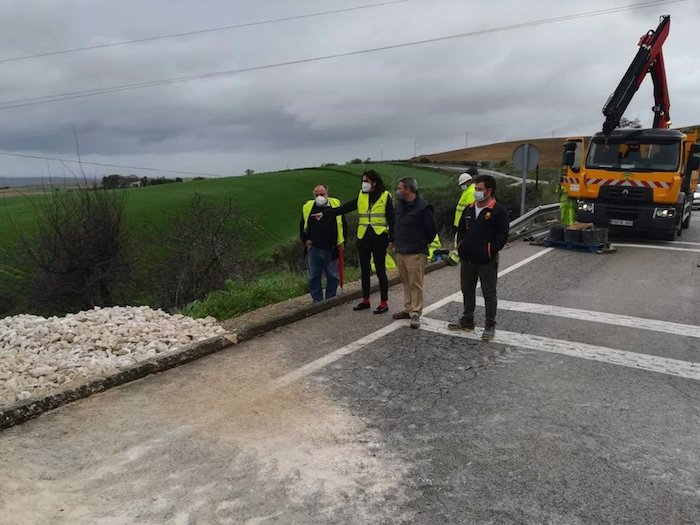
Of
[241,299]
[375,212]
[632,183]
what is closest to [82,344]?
[241,299]

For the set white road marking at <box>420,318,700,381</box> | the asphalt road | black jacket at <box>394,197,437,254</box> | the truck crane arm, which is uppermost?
the truck crane arm

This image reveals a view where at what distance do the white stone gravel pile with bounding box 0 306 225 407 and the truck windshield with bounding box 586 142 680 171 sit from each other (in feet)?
35.3

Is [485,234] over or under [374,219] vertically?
under

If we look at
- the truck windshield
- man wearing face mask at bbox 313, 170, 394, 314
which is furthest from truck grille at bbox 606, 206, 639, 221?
man wearing face mask at bbox 313, 170, 394, 314

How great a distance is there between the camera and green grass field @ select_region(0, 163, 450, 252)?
1328 inches

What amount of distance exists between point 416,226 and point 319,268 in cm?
165

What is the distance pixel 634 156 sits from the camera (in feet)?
42.3

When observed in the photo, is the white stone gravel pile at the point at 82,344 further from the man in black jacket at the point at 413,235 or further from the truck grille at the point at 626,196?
the truck grille at the point at 626,196

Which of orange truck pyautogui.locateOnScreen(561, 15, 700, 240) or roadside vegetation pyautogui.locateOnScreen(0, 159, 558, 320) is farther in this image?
roadside vegetation pyautogui.locateOnScreen(0, 159, 558, 320)

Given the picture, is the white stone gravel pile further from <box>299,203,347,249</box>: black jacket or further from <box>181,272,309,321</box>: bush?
<box>299,203,347,249</box>: black jacket

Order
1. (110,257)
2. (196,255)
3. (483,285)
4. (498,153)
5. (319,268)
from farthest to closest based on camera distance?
(498,153) → (196,255) → (110,257) → (319,268) → (483,285)

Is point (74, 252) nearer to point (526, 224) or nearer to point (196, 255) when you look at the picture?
point (196, 255)

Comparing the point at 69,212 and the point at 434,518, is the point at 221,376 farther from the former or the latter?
the point at 69,212

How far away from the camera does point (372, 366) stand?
5160 mm
